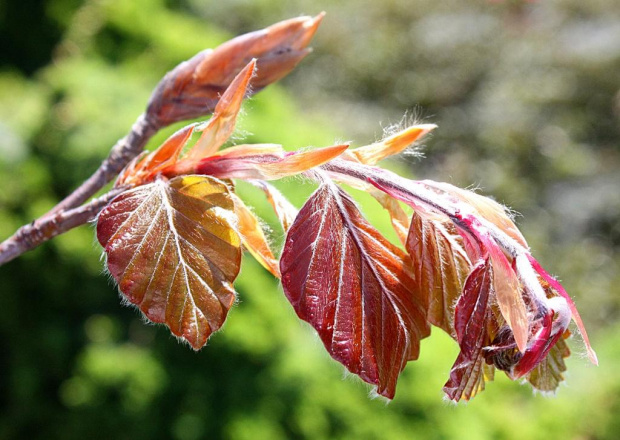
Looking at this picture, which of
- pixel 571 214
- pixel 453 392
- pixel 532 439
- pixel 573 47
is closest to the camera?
pixel 453 392

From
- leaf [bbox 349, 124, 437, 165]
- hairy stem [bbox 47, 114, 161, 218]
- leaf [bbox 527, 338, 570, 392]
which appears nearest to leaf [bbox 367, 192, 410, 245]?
leaf [bbox 349, 124, 437, 165]

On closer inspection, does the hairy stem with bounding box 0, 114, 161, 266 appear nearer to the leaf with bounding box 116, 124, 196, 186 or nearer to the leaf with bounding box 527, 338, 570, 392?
the leaf with bounding box 116, 124, 196, 186

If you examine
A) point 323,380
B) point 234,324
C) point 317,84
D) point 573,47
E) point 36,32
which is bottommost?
point 573,47

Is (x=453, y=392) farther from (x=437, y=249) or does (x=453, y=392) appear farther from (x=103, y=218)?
(x=103, y=218)

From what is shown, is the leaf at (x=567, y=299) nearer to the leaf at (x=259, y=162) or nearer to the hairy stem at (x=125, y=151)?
the leaf at (x=259, y=162)

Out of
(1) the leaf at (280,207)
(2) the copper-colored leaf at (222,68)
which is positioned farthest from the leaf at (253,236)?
(2) the copper-colored leaf at (222,68)

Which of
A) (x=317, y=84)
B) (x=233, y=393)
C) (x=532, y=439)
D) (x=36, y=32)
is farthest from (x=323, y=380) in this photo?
(x=317, y=84)

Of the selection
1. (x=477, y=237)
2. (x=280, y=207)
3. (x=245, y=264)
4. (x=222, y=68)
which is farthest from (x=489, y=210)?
(x=245, y=264)
